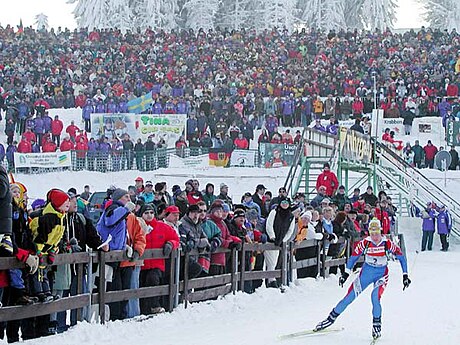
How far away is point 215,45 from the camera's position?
42.3 m

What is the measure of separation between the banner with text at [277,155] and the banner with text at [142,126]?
323cm

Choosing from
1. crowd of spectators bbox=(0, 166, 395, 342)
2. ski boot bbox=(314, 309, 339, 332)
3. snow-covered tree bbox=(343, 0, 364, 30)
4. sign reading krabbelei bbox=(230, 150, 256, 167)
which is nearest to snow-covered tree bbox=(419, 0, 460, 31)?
snow-covered tree bbox=(343, 0, 364, 30)

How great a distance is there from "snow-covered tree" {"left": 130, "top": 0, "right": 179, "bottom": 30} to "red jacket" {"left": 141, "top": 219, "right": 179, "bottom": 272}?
4780cm

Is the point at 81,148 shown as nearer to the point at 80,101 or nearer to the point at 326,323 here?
the point at 80,101

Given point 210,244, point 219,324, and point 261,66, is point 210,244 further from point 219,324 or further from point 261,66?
point 261,66

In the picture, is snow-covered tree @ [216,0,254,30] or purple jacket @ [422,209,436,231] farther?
snow-covered tree @ [216,0,254,30]

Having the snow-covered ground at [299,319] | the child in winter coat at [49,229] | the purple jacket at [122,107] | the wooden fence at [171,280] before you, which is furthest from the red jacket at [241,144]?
the child in winter coat at [49,229]

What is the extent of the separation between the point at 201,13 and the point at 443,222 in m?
39.3

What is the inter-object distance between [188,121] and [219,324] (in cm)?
2024

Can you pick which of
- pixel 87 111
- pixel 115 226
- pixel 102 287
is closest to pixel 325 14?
pixel 87 111

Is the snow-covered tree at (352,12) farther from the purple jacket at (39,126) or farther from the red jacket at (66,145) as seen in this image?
the red jacket at (66,145)

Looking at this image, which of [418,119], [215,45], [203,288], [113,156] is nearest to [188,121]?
[113,156]

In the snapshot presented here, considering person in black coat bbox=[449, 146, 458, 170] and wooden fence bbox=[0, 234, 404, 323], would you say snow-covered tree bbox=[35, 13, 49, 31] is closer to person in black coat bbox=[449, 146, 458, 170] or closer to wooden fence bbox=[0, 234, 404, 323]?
person in black coat bbox=[449, 146, 458, 170]

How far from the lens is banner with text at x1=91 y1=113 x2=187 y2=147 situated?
29906 mm
